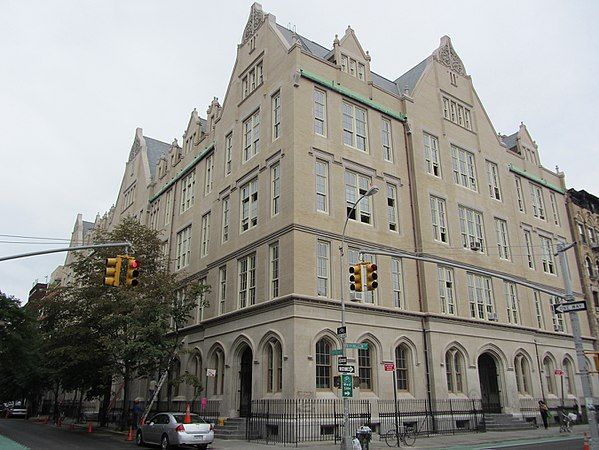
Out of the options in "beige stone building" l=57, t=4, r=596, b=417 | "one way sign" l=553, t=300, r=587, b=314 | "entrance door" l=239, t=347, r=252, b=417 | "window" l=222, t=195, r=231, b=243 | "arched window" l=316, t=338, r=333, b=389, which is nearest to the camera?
"one way sign" l=553, t=300, r=587, b=314

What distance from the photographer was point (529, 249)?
1651 inches

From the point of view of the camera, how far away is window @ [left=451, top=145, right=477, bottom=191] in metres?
38.1

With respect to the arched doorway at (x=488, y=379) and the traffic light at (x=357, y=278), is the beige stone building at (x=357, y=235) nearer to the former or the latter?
the arched doorway at (x=488, y=379)

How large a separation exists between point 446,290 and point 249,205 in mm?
13963

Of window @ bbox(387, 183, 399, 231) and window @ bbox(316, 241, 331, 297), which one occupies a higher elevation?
window @ bbox(387, 183, 399, 231)

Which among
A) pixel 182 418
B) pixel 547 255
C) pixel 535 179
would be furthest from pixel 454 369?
pixel 535 179

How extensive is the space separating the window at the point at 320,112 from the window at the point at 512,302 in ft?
60.0

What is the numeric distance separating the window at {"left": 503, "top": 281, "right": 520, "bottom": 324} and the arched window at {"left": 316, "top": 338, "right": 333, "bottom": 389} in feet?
55.0

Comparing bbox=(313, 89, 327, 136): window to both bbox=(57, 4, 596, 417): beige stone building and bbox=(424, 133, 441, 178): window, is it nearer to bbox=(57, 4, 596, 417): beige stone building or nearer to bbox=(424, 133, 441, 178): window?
bbox=(57, 4, 596, 417): beige stone building

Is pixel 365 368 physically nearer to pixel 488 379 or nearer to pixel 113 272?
pixel 488 379

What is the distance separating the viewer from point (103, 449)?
2130cm

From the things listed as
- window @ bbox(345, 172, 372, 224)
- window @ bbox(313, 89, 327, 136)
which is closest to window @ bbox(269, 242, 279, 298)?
window @ bbox(345, 172, 372, 224)

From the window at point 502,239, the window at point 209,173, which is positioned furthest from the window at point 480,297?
the window at point 209,173

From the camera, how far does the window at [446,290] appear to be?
3300cm
